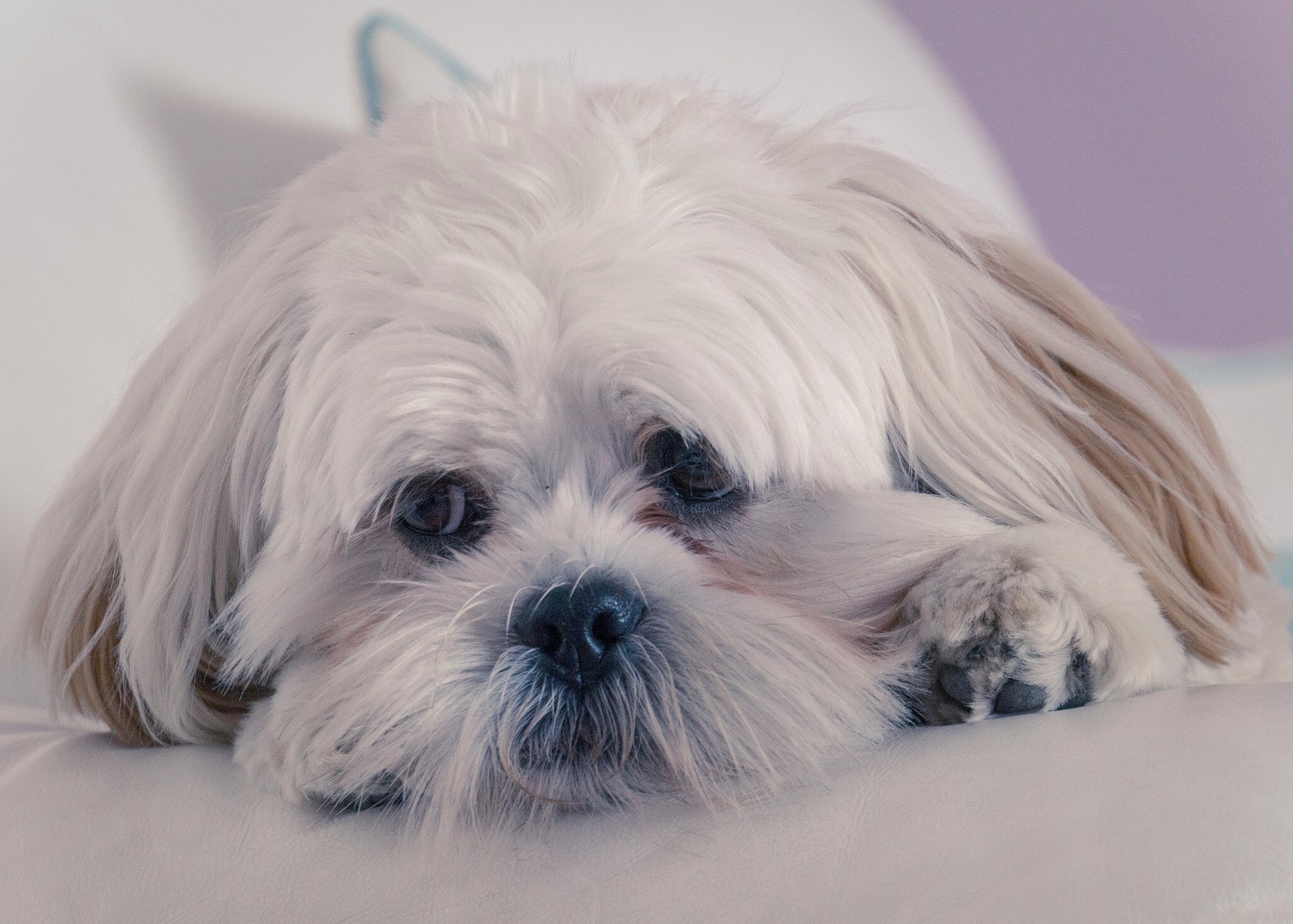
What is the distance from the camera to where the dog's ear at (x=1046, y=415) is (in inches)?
39.5

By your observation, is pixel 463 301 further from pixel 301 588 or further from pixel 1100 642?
pixel 1100 642

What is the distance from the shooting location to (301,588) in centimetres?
104

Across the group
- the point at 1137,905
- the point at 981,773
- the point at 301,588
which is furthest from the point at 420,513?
the point at 1137,905

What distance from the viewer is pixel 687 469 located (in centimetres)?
99

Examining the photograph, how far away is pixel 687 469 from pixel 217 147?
1.25m

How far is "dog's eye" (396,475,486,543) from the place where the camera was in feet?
3.26

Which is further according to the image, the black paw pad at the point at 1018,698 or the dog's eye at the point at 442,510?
the dog's eye at the point at 442,510

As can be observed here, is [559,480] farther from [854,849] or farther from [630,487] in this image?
[854,849]

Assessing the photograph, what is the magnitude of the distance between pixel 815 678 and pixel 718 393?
250mm

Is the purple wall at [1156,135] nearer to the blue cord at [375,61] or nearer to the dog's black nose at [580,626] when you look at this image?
the blue cord at [375,61]

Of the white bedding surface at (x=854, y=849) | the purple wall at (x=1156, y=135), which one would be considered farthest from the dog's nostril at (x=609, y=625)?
the purple wall at (x=1156, y=135)

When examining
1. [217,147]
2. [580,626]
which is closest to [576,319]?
[580,626]

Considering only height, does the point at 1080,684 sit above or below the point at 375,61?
below

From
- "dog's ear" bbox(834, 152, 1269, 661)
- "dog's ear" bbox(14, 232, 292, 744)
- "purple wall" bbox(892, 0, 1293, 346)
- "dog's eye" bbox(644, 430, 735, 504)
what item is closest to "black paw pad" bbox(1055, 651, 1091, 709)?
"dog's ear" bbox(834, 152, 1269, 661)
